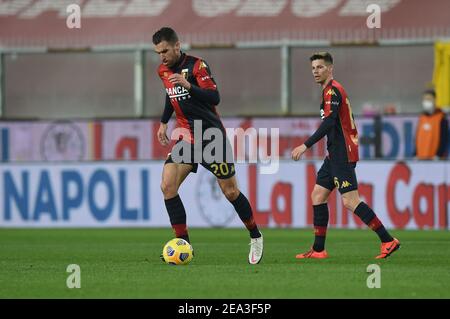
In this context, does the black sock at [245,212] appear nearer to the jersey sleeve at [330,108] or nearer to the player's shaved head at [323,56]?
the jersey sleeve at [330,108]

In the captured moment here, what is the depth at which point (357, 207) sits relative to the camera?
38.7 feet

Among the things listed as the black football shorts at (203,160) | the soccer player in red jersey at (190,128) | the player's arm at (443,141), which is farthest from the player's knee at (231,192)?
the player's arm at (443,141)

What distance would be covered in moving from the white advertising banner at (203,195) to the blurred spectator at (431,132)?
521 millimetres

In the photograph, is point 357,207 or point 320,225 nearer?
point 357,207

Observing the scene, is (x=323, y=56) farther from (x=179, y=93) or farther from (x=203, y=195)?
(x=203, y=195)

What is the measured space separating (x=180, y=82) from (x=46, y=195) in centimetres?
919

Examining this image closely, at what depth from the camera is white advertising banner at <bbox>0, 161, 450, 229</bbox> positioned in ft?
59.3

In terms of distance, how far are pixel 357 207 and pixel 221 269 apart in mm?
1797

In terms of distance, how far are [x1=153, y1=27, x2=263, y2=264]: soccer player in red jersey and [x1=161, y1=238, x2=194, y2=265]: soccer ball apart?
0.20 metres

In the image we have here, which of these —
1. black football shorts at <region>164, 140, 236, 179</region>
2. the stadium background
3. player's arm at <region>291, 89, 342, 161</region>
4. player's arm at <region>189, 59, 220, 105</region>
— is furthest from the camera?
the stadium background

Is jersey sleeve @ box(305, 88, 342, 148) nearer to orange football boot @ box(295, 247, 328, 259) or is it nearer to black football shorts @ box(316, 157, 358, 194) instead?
black football shorts @ box(316, 157, 358, 194)

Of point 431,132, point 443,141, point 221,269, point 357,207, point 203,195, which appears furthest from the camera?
point 203,195

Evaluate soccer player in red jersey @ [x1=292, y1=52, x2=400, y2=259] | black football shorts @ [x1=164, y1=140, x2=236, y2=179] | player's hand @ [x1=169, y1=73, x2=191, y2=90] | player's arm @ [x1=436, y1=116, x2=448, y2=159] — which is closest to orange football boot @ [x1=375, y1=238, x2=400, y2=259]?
soccer player in red jersey @ [x1=292, y1=52, x2=400, y2=259]

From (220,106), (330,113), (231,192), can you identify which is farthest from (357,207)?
(220,106)
